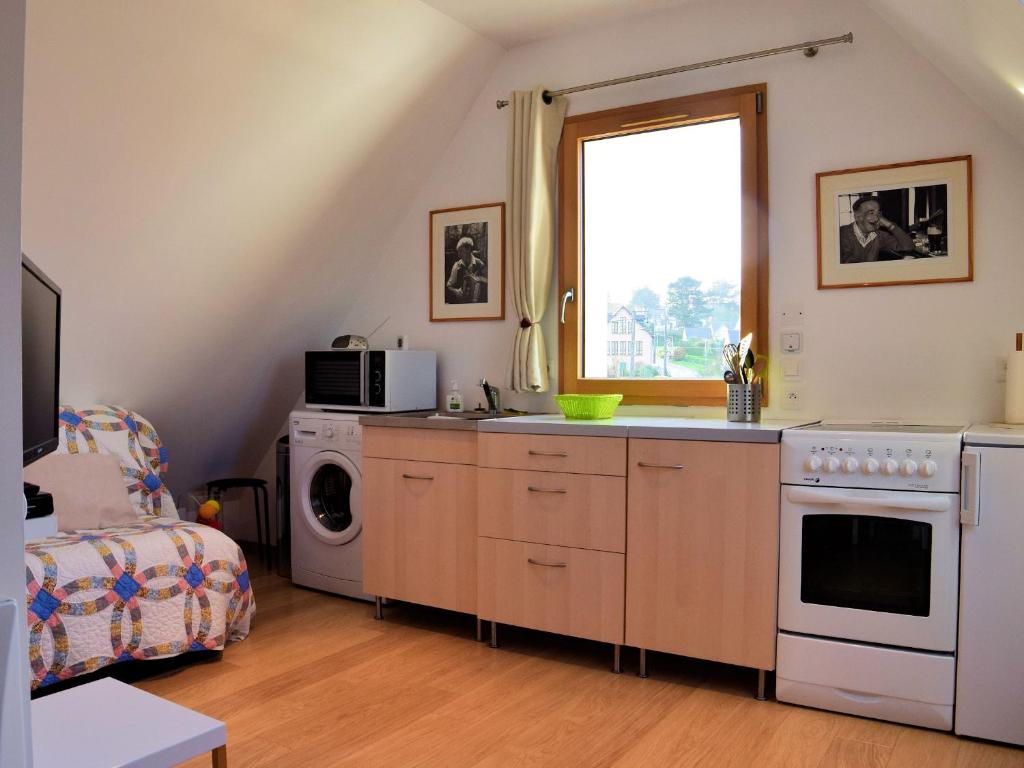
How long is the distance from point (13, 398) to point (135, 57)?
2.12 meters

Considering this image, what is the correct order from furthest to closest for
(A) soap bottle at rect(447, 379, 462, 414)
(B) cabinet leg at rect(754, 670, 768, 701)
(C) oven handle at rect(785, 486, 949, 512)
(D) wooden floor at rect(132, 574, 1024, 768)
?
(A) soap bottle at rect(447, 379, 462, 414) → (B) cabinet leg at rect(754, 670, 768, 701) → (C) oven handle at rect(785, 486, 949, 512) → (D) wooden floor at rect(132, 574, 1024, 768)

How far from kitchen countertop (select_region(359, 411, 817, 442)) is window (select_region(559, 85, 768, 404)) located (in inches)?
10.2

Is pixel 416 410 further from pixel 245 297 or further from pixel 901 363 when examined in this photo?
pixel 901 363

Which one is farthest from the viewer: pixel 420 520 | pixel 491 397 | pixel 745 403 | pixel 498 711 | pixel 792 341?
pixel 491 397

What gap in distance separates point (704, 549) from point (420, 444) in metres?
1.20

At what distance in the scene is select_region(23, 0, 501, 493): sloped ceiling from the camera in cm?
270

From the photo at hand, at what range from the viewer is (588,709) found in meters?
2.59

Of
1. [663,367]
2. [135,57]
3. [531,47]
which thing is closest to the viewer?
[135,57]

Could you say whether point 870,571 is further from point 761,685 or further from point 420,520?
point 420,520

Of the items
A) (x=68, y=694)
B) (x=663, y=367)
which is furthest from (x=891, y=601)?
(x=68, y=694)

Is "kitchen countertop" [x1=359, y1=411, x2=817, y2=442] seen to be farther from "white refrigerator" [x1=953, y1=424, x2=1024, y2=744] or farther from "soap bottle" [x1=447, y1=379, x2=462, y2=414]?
"white refrigerator" [x1=953, y1=424, x2=1024, y2=744]

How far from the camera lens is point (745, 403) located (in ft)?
9.75

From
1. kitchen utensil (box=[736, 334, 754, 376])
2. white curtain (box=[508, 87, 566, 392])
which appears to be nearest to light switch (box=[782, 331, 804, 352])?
kitchen utensil (box=[736, 334, 754, 376])

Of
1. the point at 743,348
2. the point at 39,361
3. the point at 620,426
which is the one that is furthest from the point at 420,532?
the point at 39,361
